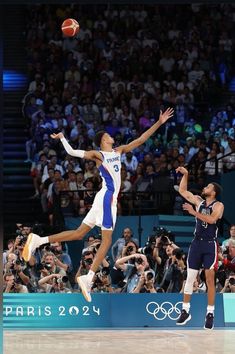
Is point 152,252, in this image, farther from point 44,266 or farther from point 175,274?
point 44,266

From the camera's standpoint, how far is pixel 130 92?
21141mm

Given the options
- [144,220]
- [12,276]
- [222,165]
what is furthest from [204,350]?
[222,165]

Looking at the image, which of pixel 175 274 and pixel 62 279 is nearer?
pixel 62 279

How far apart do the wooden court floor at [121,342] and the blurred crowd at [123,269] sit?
0.97 metres

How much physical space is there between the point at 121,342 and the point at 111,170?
3.65 metres

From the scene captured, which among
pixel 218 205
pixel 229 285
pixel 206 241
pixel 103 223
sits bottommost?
pixel 229 285

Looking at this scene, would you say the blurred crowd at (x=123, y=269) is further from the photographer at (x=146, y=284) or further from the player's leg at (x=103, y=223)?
the player's leg at (x=103, y=223)

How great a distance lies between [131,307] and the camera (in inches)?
610

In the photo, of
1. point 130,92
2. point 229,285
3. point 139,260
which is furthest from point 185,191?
point 130,92

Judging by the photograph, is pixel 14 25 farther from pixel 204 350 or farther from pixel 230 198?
pixel 204 350

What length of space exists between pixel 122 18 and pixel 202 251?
37.2ft

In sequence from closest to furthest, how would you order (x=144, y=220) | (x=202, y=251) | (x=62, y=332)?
1. (x=202, y=251)
2. (x=62, y=332)
3. (x=144, y=220)

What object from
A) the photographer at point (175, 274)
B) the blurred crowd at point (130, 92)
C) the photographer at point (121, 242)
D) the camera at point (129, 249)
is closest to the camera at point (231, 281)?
the photographer at point (175, 274)

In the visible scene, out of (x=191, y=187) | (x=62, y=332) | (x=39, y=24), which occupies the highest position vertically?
(x=39, y=24)
